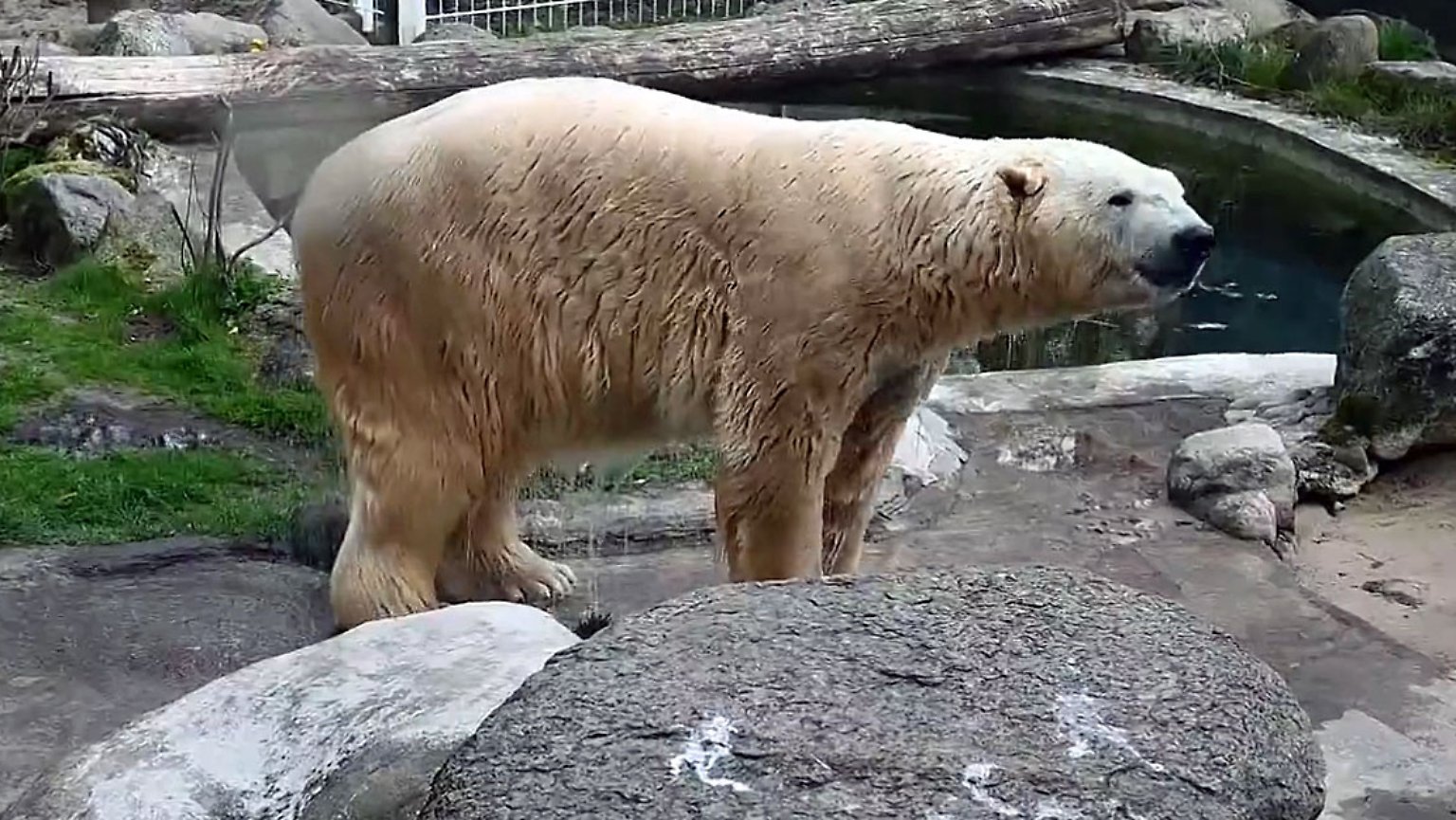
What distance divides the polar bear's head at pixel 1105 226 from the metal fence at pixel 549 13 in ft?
27.3

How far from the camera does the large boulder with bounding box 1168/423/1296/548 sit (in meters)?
5.38

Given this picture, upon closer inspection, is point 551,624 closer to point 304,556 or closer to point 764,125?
point 764,125

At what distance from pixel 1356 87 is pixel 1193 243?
25.0ft

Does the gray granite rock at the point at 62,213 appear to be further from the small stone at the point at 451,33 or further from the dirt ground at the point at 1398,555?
the dirt ground at the point at 1398,555

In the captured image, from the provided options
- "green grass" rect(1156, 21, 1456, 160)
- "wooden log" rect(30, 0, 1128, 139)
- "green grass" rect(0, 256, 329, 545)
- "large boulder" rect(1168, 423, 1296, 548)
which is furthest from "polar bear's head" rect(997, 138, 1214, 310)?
"green grass" rect(1156, 21, 1456, 160)

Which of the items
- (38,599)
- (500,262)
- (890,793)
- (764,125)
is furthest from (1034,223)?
(38,599)

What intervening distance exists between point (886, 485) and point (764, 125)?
1685mm

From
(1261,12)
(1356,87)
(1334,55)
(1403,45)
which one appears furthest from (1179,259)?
(1261,12)

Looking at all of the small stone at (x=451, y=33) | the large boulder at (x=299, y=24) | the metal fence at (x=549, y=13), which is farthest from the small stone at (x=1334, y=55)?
the large boulder at (x=299, y=24)

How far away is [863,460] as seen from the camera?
421 cm

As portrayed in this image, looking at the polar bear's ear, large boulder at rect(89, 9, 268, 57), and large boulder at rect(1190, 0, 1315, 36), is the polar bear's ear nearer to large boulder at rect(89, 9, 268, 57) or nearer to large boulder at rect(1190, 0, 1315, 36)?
large boulder at rect(89, 9, 268, 57)

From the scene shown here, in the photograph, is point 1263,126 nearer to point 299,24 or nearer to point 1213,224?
point 1213,224

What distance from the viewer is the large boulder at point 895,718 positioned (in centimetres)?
217

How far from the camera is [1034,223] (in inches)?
150
